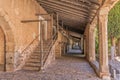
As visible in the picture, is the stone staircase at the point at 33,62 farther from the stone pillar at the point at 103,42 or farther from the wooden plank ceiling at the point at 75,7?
the stone pillar at the point at 103,42

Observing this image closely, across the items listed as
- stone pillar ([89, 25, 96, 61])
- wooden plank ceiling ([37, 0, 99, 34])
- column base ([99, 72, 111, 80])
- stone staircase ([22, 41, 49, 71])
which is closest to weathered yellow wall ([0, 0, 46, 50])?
stone staircase ([22, 41, 49, 71])

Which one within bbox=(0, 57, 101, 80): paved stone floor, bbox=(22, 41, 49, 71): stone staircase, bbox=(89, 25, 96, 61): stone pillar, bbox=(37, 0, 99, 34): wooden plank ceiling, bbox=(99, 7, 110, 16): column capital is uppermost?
bbox=(37, 0, 99, 34): wooden plank ceiling

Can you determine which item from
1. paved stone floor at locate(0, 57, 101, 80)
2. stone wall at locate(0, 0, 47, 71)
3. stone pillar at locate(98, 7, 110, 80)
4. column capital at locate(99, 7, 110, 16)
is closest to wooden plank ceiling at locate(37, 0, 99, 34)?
column capital at locate(99, 7, 110, 16)

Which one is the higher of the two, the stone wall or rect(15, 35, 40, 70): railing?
the stone wall

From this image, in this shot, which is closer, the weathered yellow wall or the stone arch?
the weathered yellow wall

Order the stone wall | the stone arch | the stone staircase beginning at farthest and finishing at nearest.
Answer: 1. the stone staircase
2. the stone arch
3. the stone wall

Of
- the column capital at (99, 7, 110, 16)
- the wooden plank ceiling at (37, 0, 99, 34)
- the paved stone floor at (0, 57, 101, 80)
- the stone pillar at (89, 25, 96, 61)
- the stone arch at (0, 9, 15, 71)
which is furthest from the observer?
the stone pillar at (89, 25, 96, 61)

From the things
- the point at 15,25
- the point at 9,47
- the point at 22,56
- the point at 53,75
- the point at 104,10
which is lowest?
the point at 53,75

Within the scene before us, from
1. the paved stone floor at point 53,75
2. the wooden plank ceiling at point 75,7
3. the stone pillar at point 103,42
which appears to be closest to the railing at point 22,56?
the paved stone floor at point 53,75

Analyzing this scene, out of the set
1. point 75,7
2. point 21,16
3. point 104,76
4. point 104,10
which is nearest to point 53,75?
point 104,76

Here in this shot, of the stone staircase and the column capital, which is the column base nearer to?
the column capital

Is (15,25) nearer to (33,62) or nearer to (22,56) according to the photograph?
(22,56)

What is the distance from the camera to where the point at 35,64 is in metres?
7.70

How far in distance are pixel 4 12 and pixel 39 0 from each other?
10.3 ft
